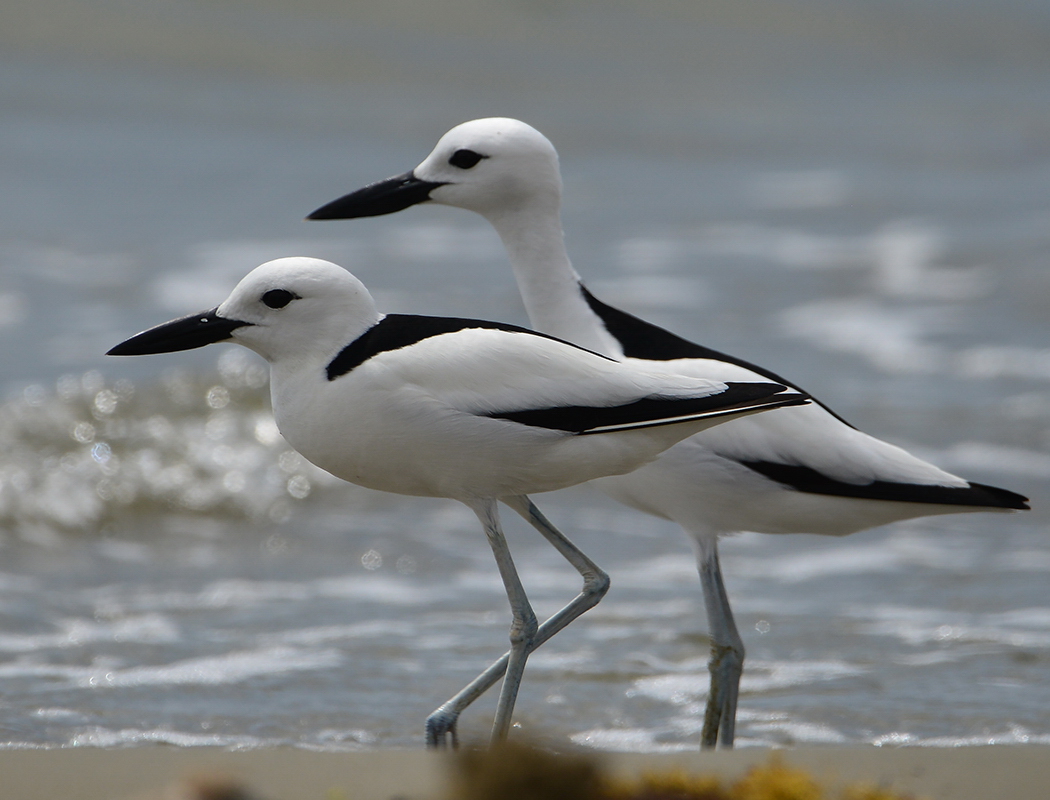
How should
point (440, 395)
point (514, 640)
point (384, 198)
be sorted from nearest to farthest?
point (440, 395) → point (514, 640) → point (384, 198)

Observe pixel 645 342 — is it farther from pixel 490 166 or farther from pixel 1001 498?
pixel 1001 498

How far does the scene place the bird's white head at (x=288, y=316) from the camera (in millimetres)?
3809

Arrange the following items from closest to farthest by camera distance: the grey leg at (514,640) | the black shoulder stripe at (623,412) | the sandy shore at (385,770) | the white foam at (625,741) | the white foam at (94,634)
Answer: the sandy shore at (385,770), the black shoulder stripe at (623,412), the grey leg at (514,640), the white foam at (625,741), the white foam at (94,634)

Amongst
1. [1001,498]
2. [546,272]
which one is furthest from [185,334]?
[1001,498]

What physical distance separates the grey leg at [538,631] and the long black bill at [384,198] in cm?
123

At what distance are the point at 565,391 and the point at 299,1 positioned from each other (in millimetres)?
22620

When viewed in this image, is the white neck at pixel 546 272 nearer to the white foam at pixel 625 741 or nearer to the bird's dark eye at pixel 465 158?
the bird's dark eye at pixel 465 158

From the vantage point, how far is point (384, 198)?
4918 mm

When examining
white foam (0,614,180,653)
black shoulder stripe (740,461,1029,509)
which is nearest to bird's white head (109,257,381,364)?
black shoulder stripe (740,461,1029,509)

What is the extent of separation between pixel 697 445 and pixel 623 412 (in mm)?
1063

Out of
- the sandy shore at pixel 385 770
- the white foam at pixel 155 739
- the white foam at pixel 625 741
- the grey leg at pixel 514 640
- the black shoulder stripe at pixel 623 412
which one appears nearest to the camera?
the sandy shore at pixel 385 770

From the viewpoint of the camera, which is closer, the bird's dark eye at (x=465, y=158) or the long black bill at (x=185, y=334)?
the long black bill at (x=185, y=334)

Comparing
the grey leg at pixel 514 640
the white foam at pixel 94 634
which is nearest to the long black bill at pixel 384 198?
the grey leg at pixel 514 640

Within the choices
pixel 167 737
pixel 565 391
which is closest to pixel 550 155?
A: pixel 565 391
